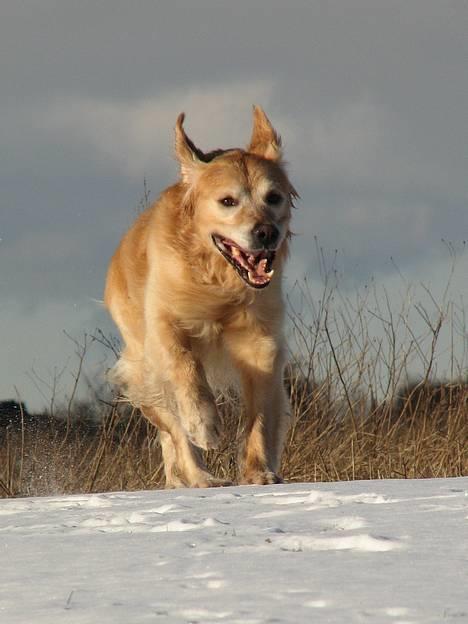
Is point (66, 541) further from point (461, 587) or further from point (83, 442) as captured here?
point (83, 442)

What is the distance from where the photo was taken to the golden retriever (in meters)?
5.05

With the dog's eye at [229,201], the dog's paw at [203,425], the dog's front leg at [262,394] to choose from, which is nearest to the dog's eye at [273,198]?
the dog's eye at [229,201]

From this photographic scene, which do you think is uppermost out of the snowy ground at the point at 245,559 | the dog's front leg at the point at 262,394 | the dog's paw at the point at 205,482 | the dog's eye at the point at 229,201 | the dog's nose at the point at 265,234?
the dog's eye at the point at 229,201

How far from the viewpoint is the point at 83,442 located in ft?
23.3

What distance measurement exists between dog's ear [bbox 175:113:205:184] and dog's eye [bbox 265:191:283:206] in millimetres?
448

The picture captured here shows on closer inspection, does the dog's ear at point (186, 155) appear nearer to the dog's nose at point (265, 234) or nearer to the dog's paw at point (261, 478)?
the dog's nose at point (265, 234)

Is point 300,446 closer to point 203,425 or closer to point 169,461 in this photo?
point 169,461

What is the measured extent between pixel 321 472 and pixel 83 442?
1.65 m

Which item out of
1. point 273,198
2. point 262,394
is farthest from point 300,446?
point 273,198

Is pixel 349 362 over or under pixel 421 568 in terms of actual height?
over

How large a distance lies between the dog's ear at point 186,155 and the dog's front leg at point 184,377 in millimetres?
756

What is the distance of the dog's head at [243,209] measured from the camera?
5.04 meters

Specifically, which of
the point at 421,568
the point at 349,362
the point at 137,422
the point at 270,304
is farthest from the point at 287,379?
the point at 421,568

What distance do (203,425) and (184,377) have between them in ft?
0.92
